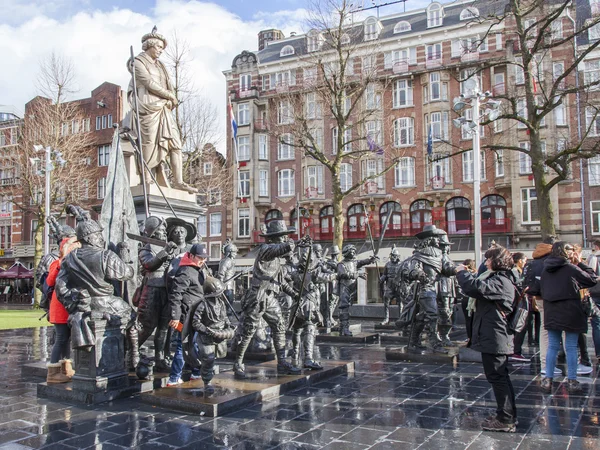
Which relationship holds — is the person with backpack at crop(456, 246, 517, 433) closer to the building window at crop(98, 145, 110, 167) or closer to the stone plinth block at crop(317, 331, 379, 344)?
the stone plinth block at crop(317, 331, 379, 344)

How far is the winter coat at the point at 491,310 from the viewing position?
4.92 metres

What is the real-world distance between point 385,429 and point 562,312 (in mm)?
2928

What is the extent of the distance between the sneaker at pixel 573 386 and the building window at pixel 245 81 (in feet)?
124

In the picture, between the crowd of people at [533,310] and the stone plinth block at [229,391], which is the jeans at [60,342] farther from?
the crowd of people at [533,310]

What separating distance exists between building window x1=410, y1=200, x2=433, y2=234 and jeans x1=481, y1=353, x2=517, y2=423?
101 ft

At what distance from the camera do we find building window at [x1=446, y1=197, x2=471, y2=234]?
111ft

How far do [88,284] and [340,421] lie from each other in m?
3.21

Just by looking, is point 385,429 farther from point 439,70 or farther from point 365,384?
point 439,70

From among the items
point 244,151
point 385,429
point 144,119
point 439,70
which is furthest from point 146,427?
point 244,151

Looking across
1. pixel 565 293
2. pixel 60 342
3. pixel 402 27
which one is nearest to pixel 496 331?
pixel 565 293

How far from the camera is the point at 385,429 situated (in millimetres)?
4969

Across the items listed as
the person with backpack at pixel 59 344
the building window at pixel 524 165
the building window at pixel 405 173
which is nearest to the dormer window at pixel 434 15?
the building window at pixel 405 173

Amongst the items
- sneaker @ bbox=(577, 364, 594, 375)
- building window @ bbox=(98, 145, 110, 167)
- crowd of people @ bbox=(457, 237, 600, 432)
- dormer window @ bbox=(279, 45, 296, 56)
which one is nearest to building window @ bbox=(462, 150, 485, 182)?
dormer window @ bbox=(279, 45, 296, 56)

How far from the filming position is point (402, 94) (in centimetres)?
3672
